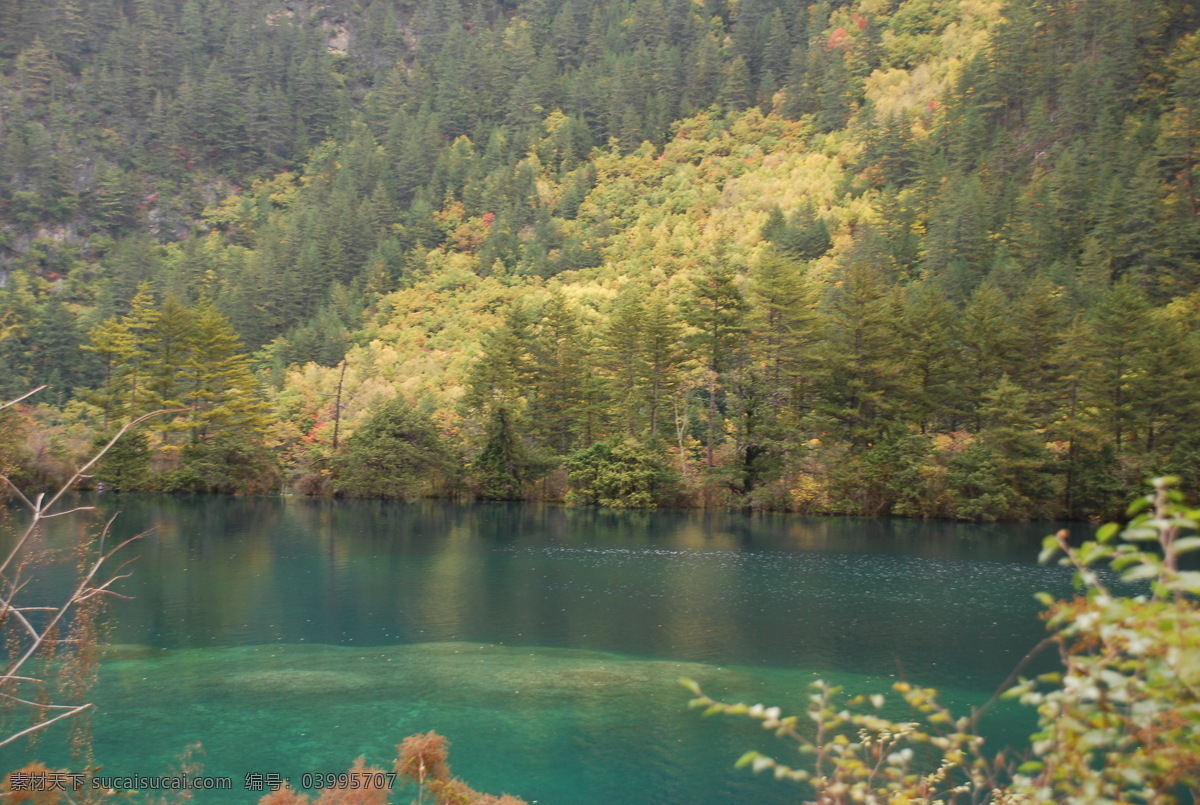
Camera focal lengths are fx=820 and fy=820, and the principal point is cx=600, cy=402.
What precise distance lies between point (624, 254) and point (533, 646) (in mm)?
58214

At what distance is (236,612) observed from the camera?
1769 cm

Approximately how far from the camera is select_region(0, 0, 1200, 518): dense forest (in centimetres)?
4109

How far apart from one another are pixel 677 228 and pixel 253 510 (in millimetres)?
43557

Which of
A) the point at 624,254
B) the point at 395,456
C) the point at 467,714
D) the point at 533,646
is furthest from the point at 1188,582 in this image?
the point at 624,254

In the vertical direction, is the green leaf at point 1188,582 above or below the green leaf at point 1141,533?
below

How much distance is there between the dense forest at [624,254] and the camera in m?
41.1

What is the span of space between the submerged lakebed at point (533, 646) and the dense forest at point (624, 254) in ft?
41.8

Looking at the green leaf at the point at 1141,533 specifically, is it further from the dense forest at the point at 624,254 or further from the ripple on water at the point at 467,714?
the dense forest at the point at 624,254

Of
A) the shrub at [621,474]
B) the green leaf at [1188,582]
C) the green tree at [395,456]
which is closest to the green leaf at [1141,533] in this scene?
the green leaf at [1188,582]

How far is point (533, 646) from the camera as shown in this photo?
1534 cm

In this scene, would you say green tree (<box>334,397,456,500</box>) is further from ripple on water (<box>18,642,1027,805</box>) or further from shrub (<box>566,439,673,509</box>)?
ripple on water (<box>18,642,1027,805</box>)

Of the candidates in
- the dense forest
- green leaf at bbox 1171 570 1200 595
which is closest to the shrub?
the dense forest

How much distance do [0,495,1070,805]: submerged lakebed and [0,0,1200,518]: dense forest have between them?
12.7 meters

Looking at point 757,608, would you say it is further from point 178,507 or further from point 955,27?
point 955,27
